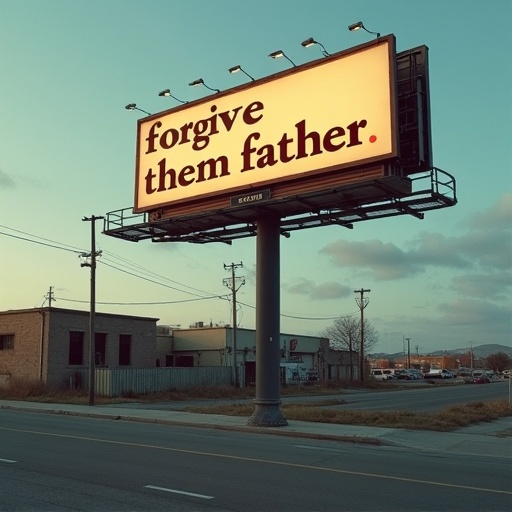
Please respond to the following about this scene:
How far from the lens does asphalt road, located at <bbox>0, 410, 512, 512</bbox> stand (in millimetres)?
8750

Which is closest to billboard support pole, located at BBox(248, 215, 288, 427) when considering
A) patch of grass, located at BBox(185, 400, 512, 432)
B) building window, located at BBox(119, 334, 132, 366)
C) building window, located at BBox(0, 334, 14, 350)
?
patch of grass, located at BBox(185, 400, 512, 432)

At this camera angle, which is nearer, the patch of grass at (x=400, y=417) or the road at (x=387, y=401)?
the patch of grass at (x=400, y=417)

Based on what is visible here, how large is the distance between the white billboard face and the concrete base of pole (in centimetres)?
710

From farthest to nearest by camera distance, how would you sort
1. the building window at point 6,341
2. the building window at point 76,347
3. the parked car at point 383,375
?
the parked car at point 383,375 → the building window at point 6,341 → the building window at point 76,347

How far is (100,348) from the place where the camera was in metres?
47.2

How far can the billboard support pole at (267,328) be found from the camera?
20.4 m

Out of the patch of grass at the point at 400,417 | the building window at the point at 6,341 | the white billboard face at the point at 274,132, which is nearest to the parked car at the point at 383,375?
the building window at the point at 6,341

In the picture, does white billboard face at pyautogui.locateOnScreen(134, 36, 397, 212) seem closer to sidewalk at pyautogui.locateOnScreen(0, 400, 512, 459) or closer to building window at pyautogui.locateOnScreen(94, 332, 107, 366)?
sidewalk at pyautogui.locateOnScreen(0, 400, 512, 459)

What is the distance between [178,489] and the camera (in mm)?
9547

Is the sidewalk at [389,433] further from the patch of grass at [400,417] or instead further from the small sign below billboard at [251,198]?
the small sign below billboard at [251,198]

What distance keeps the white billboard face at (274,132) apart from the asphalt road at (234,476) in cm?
875

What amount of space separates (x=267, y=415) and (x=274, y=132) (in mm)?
9313

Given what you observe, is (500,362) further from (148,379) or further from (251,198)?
(251,198)

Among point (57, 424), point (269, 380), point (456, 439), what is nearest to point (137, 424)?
point (57, 424)
